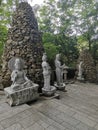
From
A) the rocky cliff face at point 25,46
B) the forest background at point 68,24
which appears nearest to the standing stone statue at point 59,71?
the rocky cliff face at point 25,46

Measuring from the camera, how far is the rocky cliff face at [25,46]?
5.02 m

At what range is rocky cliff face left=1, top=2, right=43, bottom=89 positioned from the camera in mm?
5016

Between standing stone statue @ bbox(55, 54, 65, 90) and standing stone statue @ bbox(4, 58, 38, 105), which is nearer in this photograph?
standing stone statue @ bbox(4, 58, 38, 105)

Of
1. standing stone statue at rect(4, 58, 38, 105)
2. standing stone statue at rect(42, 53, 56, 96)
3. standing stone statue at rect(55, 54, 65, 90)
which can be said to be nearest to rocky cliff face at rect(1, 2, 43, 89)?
standing stone statue at rect(42, 53, 56, 96)

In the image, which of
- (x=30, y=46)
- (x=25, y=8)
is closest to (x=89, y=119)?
(x=30, y=46)

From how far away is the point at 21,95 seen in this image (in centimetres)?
361

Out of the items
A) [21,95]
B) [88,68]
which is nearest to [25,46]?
[21,95]

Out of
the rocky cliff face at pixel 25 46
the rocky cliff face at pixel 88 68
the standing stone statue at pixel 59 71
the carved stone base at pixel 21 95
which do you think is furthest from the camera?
the rocky cliff face at pixel 88 68

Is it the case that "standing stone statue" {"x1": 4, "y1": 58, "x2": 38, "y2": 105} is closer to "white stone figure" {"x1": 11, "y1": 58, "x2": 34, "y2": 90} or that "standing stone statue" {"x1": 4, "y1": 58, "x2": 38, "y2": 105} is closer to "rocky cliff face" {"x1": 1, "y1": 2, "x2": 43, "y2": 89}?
"white stone figure" {"x1": 11, "y1": 58, "x2": 34, "y2": 90}

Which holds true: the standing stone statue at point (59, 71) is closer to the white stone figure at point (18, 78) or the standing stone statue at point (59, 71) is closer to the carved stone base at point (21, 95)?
the carved stone base at point (21, 95)

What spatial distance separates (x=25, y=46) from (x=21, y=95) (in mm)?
2313

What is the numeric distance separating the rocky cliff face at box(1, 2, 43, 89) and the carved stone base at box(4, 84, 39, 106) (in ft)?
3.88

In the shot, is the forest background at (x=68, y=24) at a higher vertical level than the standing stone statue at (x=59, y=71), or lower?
higher

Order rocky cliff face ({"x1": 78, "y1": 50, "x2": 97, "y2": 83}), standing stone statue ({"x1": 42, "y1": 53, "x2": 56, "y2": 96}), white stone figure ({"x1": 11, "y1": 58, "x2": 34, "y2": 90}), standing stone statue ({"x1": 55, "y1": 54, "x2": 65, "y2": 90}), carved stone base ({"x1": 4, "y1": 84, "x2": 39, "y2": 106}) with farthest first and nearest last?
rocky cliff face ({"x1": 78, "y1": 50, "x2": 97, "y2": 83}) → standing stone statue ({"x1": 55, "y1": 54, "x2": 65, "y2": 90}) → standing stone statue ({"x1": 42, "y1": 53, "x2": 56, "y2": 96}) → white stone figure ({"x1": 11, "y1": 58, "x2": 34, "y2": 90}) → carved stone base ({"x1": 4, "y1": 84, "x2": 39, "y2": 106})
